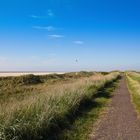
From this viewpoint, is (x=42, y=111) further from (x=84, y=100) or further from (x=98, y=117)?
(x=84, y=100)

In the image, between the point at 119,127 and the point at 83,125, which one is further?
the point at 83,125

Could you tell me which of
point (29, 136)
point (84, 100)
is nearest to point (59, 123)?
point (29, 136)

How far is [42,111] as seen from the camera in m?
10.6

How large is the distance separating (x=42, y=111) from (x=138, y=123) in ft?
13.3

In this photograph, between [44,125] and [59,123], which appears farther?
[59,123]

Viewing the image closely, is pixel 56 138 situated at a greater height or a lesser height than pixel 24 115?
lesser

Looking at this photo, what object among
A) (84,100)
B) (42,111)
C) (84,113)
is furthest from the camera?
(84,100)

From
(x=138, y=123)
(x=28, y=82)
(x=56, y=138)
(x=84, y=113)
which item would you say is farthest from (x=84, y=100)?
(x=28, y=82)

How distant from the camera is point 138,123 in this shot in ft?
37.3

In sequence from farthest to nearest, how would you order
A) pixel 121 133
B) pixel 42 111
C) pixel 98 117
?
pixel 98 117, pixel 42 111, pixel 121 133

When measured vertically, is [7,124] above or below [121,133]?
above

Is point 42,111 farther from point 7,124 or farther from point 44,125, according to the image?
point 7,124

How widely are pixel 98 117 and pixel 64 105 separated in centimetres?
171

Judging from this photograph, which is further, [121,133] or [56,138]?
[121,133]
